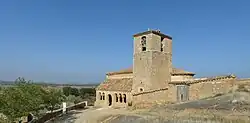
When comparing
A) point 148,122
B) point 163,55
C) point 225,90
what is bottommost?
point 148,122

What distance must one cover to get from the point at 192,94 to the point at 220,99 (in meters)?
4.77

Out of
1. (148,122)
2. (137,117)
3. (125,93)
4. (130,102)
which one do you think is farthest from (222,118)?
(125,93)

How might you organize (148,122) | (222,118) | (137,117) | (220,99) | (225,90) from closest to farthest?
(222,118) < (148,122) < (137,117) < (220,99) < (225,90)

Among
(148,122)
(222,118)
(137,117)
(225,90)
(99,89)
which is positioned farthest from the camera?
(99,89)

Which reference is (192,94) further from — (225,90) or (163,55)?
(163,55)

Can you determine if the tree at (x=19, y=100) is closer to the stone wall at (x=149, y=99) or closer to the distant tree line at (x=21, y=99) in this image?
the distant tree line at (x=21, y=99)

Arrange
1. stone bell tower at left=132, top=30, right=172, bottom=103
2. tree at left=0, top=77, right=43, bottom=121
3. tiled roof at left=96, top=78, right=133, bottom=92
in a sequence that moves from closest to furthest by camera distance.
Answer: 1. tree at left=0, top=77, right=43, bottom=121
2. stone bell tower at left=132, top=30, right=172, bottom=103
3. tiled roof at left=96, top=78, right=133, bottom=92

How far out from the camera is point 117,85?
33.5 metres

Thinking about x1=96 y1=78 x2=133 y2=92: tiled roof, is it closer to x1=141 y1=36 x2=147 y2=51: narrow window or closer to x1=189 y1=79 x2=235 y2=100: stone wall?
x1=141 y1=36 x2=147 y2=51: narrow window

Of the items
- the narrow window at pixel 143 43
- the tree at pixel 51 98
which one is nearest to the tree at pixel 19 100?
the tree at pixel 51 98

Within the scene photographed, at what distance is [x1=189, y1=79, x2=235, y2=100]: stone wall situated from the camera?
27.2 metres

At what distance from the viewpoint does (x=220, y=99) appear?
75.0ft

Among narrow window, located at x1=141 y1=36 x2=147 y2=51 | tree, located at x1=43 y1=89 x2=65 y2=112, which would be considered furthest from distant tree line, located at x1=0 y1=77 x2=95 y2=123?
narrow window, located at x1=141 y1=36 x2=147 y2=51

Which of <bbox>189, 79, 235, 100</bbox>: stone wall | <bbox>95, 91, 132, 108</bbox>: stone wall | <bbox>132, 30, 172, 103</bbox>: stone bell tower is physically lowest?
<bbox>95, 91, 132, 108</bbox>: stone wall
